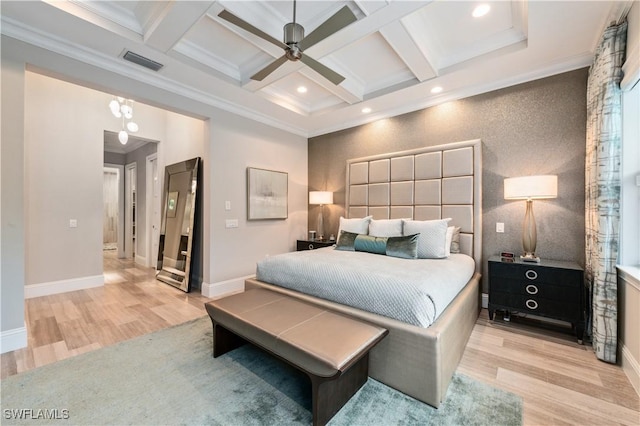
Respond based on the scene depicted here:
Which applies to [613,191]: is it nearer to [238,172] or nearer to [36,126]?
[238,172]

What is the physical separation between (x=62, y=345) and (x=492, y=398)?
346 centimetres

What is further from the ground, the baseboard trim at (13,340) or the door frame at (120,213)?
the door frame at (120,213)

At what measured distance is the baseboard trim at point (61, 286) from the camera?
359cm

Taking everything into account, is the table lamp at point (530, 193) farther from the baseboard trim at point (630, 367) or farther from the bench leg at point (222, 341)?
the bench leg at point (222, 341)

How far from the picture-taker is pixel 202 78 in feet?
10.2

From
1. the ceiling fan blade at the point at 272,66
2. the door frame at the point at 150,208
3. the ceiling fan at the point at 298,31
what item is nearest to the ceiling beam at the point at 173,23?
the ceiling fan at the point at 298,31

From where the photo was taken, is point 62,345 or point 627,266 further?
point 62,345

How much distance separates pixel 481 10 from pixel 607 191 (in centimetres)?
186

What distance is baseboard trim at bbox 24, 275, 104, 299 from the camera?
3.59 meters

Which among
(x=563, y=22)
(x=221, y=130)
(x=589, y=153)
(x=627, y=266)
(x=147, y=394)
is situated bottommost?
(x=147, y=394)

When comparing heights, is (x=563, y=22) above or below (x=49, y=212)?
above

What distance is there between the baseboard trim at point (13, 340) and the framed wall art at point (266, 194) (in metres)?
2.57

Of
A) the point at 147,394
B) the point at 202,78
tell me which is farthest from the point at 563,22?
the point at 147,394

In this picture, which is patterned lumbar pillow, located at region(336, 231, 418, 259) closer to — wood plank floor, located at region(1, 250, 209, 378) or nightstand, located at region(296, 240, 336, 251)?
nightstand, located at region(296, 240, 336, 251)
